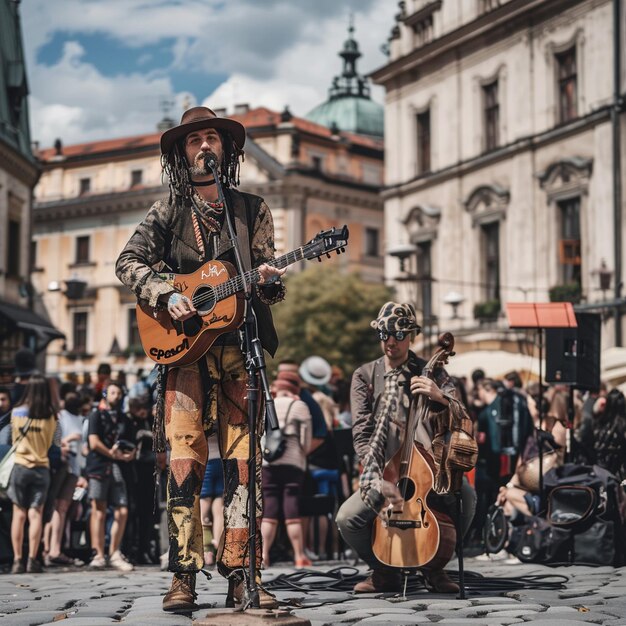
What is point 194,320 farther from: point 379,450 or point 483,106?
point 483,106

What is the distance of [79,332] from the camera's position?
6341cm

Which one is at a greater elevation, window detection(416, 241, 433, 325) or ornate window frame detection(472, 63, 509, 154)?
ornate window frame detection(472, 63, 509, 154)

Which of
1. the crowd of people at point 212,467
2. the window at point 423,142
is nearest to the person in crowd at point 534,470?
the crowd of people at point 212,467

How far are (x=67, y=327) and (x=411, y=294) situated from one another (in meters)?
28.7

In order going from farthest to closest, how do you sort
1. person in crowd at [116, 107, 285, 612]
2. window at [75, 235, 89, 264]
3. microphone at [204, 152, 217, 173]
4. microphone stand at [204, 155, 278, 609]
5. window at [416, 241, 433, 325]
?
window at [75, 235, 89, 264] → window at [416, 241, 433, 325] → microphone at [204, 152, 217, 173] → person in crowd at [116, 107, 285, 612] → microphone stand at [204, 155, 278, 609]

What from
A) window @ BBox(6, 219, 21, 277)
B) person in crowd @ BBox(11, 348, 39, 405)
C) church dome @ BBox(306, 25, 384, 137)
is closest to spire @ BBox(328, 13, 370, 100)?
church dome @ BBox(306, 25, 384, 137)

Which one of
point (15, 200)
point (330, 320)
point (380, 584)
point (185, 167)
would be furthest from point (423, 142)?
point (185, 167)

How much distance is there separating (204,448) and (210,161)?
1478 millimetres

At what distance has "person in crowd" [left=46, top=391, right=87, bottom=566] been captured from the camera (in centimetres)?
1285

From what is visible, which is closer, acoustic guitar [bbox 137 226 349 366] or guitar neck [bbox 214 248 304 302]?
guitar neck [bbox 214 248 304 302]

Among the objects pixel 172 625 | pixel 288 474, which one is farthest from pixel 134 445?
pixel 172 625

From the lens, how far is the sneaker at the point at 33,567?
453 inches

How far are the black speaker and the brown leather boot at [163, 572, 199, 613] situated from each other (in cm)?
616

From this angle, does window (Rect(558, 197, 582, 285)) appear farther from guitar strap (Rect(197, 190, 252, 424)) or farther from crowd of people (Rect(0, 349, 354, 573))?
guitar strap (Rect(197, 190, 252, 424))
